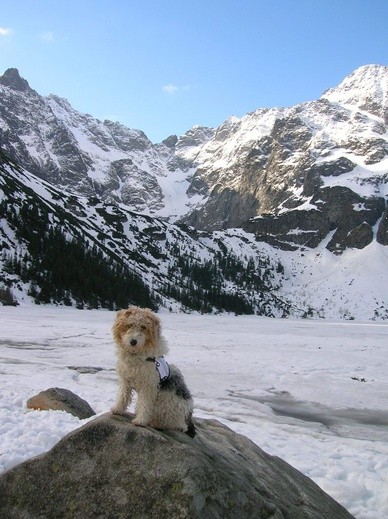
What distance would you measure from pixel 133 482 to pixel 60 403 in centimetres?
754

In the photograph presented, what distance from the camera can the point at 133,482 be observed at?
4.72 m

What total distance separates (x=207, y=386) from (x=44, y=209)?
5362 inches

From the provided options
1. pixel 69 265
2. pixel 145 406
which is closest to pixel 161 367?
pixel 145 406

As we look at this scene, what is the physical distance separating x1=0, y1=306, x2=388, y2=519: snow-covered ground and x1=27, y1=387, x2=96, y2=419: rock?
62 cm

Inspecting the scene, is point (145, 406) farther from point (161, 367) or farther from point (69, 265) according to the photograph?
point (69, 265)

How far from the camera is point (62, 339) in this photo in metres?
33.1

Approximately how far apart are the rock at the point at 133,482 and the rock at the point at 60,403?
21.6 feet

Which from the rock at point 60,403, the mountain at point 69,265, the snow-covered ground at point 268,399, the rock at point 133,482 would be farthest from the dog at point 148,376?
the mountain at point 69,265

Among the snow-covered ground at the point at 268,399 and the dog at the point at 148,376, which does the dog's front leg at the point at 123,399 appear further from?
the snow-covered ground at the point at 268,399

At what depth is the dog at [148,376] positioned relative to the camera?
579 cm

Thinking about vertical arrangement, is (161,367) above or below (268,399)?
above

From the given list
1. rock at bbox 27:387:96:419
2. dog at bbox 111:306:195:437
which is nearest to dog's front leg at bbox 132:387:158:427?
dog at bbox 111:306:195:437

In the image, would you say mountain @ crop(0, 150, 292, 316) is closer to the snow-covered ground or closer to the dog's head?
the snow-covered ground

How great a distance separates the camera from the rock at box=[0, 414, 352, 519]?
455 cm
